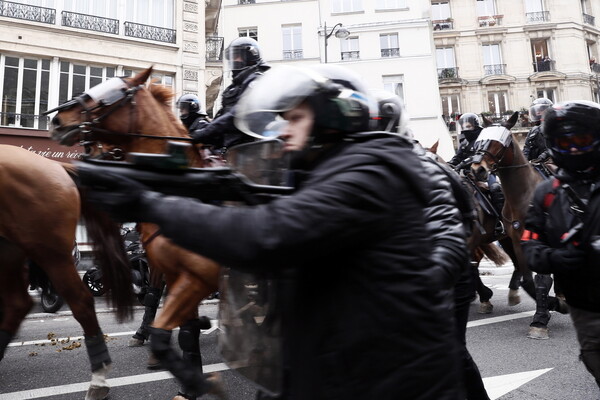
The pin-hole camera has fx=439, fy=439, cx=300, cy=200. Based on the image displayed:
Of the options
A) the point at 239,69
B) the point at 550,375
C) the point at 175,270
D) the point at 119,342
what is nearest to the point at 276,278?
the point at 175,270

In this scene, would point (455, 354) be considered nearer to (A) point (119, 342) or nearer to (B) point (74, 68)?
(A) point (119, 342)

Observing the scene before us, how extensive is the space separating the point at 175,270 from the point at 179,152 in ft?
7.02

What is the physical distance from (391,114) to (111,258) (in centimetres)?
258

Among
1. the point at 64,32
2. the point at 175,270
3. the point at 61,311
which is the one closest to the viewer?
the point at 175,270

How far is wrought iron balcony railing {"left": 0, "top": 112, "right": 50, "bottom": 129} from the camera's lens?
48.5ft

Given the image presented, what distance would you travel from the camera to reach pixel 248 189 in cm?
129

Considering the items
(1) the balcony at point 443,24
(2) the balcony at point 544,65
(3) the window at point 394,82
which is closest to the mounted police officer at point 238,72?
(3) the window at point 394,82

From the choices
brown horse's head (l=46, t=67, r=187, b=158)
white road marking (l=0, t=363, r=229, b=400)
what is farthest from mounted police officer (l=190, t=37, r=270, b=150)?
white road marking (l=0, t=363, r=229, b=400)

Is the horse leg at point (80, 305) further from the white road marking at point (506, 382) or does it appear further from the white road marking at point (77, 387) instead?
the white road marking at point (506, 382)

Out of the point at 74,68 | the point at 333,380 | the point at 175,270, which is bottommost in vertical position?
the point at 333,380

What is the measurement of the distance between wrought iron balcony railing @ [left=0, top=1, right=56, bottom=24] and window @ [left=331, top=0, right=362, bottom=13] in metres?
16.2

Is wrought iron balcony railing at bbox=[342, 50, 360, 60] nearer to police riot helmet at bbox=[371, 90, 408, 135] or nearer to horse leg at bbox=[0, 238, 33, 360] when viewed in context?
police riot helmet at bbox=[371, 90, 408, 135]

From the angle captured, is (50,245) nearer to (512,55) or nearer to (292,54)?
(292,54)

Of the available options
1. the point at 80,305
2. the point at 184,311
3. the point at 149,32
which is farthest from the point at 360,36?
the point at 184,311
